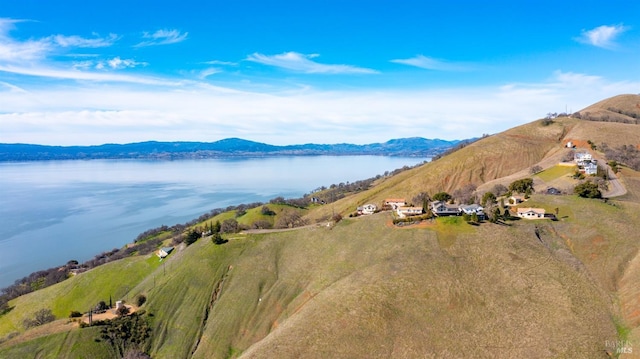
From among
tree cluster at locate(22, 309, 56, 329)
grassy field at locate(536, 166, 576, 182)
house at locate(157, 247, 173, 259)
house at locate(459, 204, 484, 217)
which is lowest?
tree cluster at locate(22, 309, 56, 329)

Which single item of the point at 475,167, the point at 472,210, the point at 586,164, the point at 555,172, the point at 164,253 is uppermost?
the point at 586,164

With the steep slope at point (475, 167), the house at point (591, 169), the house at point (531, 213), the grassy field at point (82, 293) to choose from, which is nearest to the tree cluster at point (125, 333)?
the grassy field at point (82, 293)

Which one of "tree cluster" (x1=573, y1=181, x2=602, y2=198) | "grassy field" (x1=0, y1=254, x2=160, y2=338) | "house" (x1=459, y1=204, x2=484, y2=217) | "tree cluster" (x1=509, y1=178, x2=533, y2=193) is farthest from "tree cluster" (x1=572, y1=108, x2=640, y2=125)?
"grassy field" (x1=0, y1=254, x2=160, y2=338)

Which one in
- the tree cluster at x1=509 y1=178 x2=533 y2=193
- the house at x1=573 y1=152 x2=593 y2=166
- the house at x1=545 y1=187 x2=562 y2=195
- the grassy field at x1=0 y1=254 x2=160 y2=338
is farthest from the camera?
the house at x1=573 y1=152 x2=593 y2=166

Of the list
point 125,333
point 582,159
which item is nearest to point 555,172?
point 582,159

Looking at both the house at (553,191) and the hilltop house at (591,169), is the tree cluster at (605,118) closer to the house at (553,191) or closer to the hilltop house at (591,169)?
the hilltop house at (591,169)

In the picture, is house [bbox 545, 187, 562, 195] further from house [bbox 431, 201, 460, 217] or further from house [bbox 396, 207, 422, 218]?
house [bbox 396, 207, 422, 218]

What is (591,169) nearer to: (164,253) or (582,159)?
(582,159)
